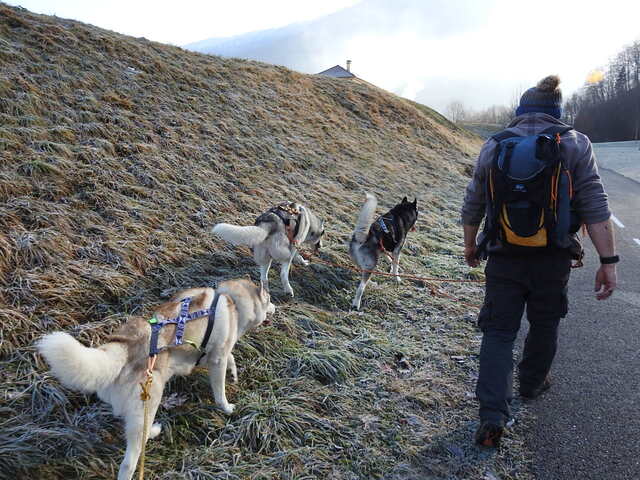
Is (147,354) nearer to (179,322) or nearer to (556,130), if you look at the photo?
(179,322)

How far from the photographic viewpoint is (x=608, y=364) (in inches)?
160

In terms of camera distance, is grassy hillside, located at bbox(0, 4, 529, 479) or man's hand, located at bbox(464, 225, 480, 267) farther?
man's hand, located at bbox(464, 225, 480, 267)

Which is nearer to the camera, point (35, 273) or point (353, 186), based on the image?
point (35, 273)

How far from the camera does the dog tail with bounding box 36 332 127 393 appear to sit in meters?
1.93

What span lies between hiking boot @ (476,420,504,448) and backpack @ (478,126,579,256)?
1.30 metres

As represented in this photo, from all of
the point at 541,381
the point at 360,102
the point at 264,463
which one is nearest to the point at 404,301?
the point at 541,381

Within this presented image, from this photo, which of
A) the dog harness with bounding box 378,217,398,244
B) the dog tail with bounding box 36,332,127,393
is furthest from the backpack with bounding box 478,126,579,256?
the dog harness with bounding box 378,217,398,244

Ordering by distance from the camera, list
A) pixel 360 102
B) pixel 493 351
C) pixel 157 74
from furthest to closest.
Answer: pixel 360 102, pixel 157 74, pixel 493 351

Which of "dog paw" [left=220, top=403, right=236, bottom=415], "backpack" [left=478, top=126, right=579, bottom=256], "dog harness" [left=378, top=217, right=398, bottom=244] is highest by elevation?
"backpack" [left=478, top=126, right=579, bottom=256]

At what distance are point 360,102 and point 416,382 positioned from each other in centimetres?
1854

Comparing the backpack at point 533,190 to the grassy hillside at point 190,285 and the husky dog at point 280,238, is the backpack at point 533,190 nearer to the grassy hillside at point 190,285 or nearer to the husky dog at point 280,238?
the grassy hillside at point 190,285

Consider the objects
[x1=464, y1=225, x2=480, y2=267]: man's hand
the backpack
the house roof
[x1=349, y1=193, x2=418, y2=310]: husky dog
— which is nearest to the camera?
the backpack

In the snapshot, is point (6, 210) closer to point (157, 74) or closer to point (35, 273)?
point (35, 273)

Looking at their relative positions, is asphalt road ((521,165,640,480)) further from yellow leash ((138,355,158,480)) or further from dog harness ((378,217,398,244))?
yellow leash ((138,355,158,480))
